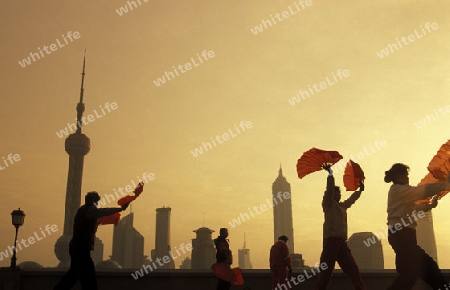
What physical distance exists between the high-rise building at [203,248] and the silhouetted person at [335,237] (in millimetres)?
129098

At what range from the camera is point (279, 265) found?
10.7m

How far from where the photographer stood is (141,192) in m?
8.62

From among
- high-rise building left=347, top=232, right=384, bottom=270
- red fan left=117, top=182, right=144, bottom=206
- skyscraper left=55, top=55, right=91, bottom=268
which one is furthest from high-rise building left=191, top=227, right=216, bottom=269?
red fan left=117, top=182, right=144, bottom=206

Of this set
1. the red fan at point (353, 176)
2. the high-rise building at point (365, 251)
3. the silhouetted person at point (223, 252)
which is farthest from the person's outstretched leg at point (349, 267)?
the high-rise building at point (365, 251)

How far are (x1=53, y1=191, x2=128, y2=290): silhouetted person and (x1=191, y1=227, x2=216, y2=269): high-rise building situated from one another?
129308 mm

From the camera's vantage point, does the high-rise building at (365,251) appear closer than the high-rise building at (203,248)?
Yes

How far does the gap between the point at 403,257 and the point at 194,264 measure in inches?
5084

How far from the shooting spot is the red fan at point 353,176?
319 inches

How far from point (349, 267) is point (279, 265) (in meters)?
3.37

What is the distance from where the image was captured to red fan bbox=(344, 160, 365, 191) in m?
8.10

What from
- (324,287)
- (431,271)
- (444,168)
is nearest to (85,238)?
(324,287)

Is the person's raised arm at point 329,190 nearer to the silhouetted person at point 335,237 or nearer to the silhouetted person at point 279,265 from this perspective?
the silhouetted person at point 335,237

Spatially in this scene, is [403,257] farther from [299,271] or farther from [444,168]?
[299,271]

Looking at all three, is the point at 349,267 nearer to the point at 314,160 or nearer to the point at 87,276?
the point at 314,160
